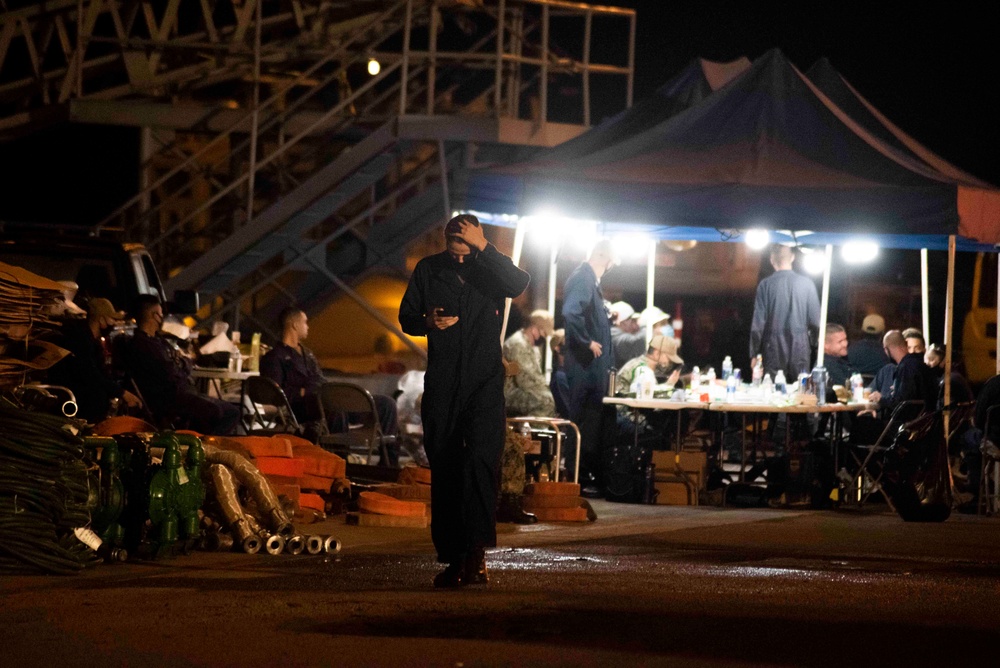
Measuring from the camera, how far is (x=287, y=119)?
19.5 meters

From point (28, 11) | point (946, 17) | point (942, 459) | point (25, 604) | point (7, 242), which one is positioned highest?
point (946, 17)

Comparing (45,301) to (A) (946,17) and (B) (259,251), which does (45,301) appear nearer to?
(B) (259,251)

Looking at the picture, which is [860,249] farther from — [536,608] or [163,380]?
[536,608]

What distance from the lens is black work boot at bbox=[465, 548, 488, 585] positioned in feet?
25.0

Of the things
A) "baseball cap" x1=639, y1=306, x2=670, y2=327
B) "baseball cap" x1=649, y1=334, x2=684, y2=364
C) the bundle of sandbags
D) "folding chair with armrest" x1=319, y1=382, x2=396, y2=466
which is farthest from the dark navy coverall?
"baseball cap" x1=639, y1=306, x2=670, y2=327

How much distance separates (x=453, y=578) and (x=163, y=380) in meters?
5.41

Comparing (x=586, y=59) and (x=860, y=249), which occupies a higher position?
(x=586, y=59)

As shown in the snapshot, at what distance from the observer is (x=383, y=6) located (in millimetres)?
20375

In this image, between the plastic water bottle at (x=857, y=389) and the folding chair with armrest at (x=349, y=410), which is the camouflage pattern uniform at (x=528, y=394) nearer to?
the folding chair with armrest at (x=349, y=410)

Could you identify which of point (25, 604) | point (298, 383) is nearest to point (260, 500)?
point (25, 604)

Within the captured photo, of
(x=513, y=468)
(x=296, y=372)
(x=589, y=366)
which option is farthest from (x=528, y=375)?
(x=513, y=468)

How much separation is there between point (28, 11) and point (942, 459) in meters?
12.6

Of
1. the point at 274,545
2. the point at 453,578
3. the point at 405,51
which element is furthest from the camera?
the point at 405,51

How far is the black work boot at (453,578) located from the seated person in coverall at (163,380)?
17.6ft
